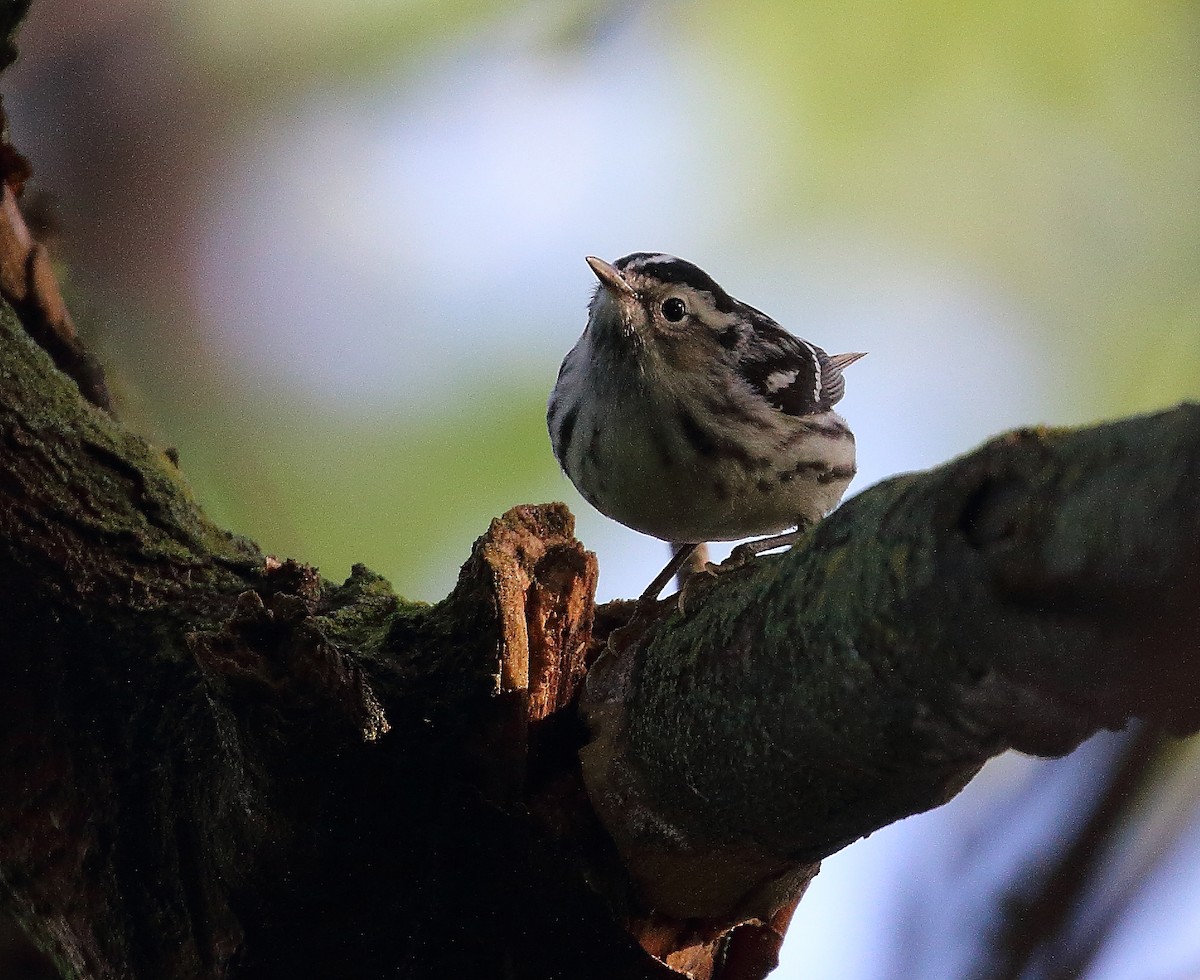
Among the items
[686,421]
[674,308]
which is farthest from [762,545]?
[674,308]

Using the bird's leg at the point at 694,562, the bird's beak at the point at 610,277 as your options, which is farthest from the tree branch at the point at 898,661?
the bird's leg at the point at 694,562

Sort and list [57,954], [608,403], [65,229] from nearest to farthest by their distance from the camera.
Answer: [57,954]
[65,229]
[608,403]

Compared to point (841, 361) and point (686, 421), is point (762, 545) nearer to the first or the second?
point (686, 421)

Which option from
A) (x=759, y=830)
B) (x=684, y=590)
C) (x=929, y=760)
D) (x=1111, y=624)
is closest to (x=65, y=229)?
(x=684, y=590)

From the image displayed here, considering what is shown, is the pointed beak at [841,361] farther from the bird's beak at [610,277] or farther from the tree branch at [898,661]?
the tree branch at [898,661]

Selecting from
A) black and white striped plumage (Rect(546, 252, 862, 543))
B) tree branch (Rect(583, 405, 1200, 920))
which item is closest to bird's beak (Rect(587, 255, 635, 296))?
black and white striped plumage (Rect(546, 252, 862, 543))

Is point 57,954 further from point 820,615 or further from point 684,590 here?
point 820,615

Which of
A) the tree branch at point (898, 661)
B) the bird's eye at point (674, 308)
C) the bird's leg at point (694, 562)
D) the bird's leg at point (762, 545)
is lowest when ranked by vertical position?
the tree branch at point (898, 661)
